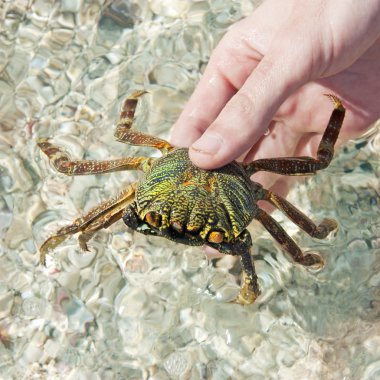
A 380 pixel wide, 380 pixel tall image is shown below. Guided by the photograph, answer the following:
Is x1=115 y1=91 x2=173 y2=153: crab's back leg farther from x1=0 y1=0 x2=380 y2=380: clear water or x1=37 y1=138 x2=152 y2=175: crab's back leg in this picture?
x1=0 y1=0 x2=380 y2=380: clear water

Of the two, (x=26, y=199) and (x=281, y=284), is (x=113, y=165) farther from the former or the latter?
(x=281, y=284)

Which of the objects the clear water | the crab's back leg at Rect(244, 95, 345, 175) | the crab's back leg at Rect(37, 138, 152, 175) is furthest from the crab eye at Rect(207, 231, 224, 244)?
the clear water

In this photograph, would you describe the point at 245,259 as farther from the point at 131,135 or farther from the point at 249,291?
the point at 131,135

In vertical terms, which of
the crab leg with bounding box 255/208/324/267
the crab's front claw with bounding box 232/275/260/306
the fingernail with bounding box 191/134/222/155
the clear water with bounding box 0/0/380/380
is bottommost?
the clear water with bounding box 0/0/380/380

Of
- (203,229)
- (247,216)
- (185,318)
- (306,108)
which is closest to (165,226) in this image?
(203,229)

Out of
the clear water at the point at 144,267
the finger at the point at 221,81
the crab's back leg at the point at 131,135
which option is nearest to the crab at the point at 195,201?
the crab's back leg at the point at 131,135

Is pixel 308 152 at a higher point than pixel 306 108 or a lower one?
lower

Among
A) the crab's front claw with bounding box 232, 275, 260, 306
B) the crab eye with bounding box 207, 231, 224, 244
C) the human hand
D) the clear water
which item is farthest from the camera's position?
the clear water
